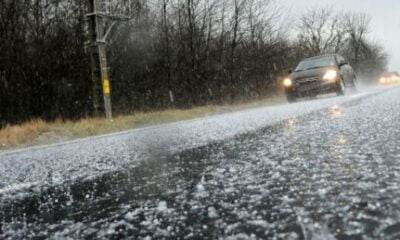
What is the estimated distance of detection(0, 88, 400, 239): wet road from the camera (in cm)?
207

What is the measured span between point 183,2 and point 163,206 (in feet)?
91.0

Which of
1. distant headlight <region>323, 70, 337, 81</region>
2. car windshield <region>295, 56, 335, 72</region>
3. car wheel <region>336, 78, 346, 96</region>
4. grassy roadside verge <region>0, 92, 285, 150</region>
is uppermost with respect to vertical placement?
car windshield <region>295, 56, 335, 72</region>

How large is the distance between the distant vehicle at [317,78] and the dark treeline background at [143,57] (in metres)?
8.75

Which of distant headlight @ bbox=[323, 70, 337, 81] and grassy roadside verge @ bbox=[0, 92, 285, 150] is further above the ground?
distant headlight @ bbox=[323, 70, 337, 81]

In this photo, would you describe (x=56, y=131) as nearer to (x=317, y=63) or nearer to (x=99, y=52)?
(x=99, y=52)

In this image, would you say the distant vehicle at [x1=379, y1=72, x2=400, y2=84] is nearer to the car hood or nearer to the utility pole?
the car hood

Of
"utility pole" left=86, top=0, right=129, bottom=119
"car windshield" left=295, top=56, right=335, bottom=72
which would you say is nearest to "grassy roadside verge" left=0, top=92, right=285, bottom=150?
"utility pole" left=86, top=0, right=129, bottom=119

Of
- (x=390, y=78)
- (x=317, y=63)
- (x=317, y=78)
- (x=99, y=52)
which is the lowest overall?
(x=317, y=78)

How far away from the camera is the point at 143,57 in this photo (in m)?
27.3

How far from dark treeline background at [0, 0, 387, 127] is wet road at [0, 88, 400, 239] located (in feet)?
59.4

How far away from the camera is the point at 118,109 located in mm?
25031

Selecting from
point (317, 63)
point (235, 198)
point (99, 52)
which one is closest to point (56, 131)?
point (99, 52)

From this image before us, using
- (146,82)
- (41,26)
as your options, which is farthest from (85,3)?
(146,82)

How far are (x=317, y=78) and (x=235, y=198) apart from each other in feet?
48.4
